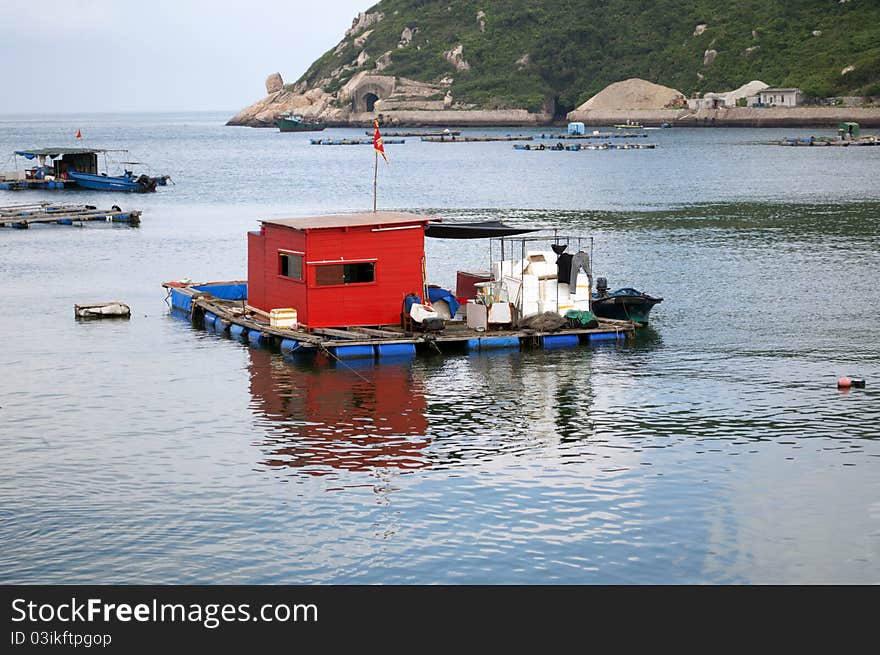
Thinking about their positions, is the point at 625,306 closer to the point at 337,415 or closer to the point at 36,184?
the point at 337,415

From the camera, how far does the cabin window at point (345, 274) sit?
42.2 metres

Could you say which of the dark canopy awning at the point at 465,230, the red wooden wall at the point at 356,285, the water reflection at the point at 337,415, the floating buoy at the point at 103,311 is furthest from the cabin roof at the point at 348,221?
the floating buoy at the point at 103,311

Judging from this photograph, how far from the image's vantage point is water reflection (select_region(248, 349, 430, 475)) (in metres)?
30.5

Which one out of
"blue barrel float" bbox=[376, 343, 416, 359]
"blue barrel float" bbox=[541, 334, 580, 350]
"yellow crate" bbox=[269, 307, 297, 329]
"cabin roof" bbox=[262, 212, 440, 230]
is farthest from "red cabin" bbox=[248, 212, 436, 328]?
"blue barrel float" bbox=[541, 334, 580, 350]

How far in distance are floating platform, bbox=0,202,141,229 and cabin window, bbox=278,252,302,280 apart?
47503mm

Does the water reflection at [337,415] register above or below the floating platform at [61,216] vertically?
below

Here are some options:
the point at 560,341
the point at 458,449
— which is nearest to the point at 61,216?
the point at 560,341

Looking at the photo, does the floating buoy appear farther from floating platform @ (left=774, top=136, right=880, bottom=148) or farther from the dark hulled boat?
floating platform @ (left=774, top=136, right=880, bottom=148)

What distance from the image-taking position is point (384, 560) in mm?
24016

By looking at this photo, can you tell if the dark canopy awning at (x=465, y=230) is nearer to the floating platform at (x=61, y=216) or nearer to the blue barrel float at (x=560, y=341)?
the blue barrel float at (x=560, y=341)

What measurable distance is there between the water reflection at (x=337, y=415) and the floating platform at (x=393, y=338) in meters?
0.75

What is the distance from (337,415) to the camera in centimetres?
3447
